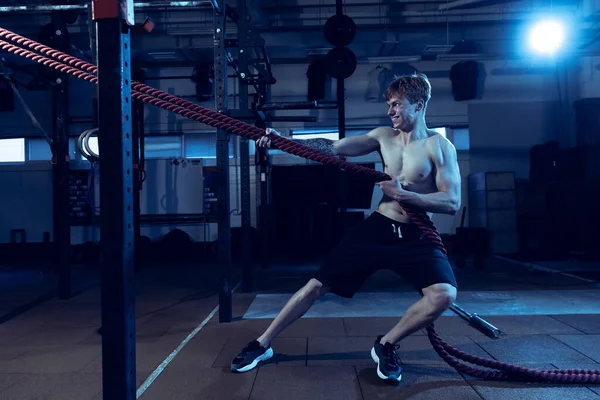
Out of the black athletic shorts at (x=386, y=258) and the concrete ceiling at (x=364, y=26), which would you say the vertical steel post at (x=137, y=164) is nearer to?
the concrete ceiling at (x=364, y=26)

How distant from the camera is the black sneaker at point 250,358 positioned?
240cm

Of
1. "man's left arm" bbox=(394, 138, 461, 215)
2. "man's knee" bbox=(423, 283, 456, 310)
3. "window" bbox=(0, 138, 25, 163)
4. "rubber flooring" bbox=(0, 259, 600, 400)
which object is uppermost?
"window" bbox=(0, 138, 25, 163)

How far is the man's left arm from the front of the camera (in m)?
2.17

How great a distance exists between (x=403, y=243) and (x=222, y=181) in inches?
65.2

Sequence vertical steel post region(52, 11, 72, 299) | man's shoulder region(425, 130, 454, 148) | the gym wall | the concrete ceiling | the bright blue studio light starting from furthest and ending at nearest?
the gym wall, the concrete ceiling, the bright blue studio light, vertical steel post region(52, 11, 72, 299), man's shoulder region(425, 130, 454, 148)

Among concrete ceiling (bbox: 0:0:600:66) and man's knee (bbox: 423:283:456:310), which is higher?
concrete ceiling (bbox: 0:0:600:66)

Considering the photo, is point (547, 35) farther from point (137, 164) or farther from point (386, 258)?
point (386, 258)

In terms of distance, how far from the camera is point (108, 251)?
1.25 metres

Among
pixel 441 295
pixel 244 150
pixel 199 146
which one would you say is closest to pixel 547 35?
pixel 244 150

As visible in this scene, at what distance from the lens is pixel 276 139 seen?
6.36ft

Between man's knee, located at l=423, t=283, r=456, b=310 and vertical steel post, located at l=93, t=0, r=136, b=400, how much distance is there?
1.46 m

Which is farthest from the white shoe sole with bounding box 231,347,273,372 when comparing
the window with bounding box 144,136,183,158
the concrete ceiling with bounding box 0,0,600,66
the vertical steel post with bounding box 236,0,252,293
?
the window with bounding box 144,136,183,158

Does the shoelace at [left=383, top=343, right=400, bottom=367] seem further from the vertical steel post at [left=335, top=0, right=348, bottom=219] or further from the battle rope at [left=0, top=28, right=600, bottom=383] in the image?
the vertical steel post at [left=335, top=0, right=348, bottom=219]

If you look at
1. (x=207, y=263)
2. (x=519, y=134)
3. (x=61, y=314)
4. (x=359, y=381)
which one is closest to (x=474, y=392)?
(x=359, y=381)
